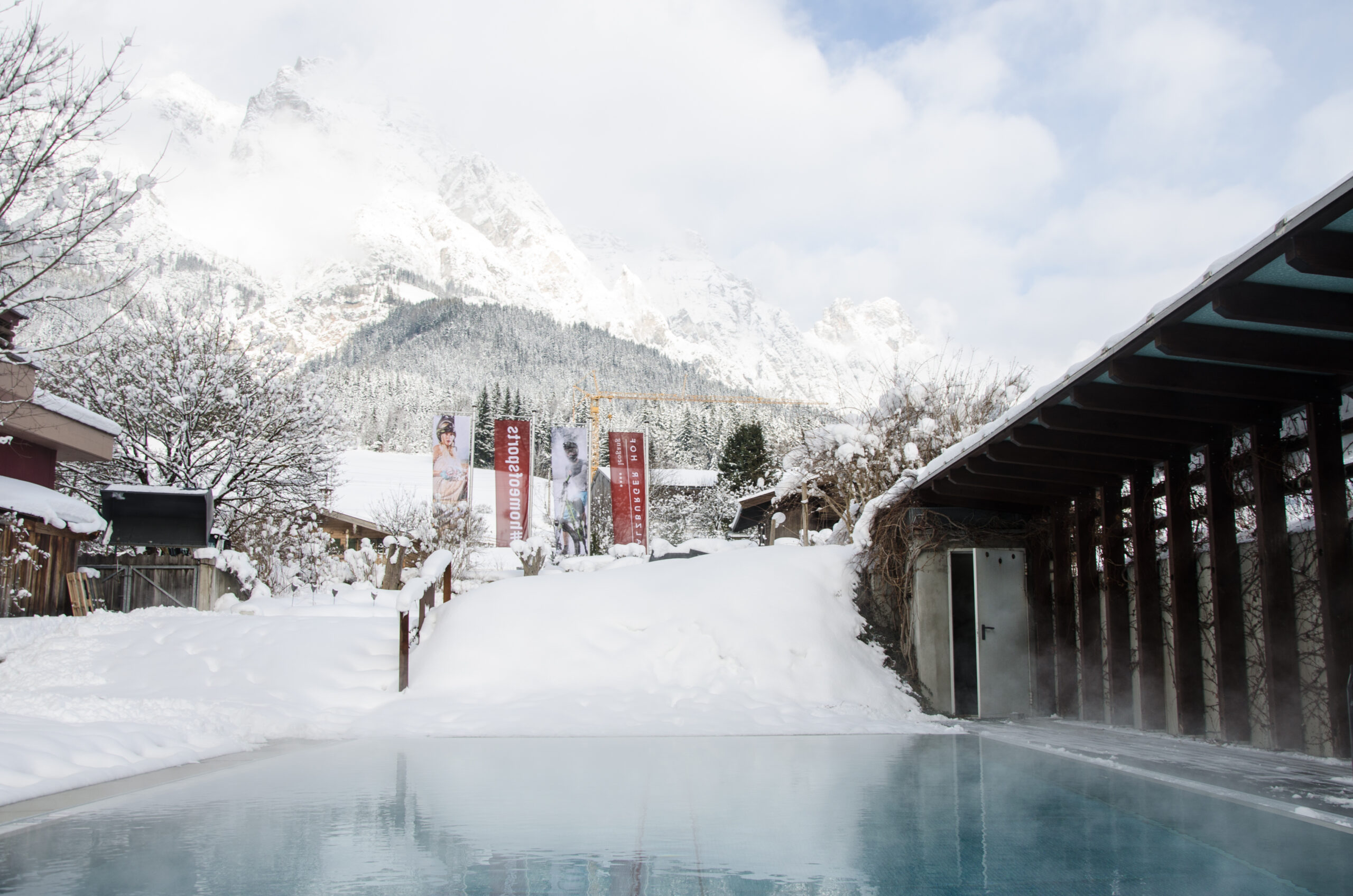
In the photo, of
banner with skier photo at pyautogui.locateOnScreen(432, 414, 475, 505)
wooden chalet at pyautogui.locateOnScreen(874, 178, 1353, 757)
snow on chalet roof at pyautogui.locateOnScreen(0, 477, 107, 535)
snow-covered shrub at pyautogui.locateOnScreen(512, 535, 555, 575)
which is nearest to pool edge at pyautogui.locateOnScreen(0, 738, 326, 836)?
wooden chalet at pyautogui.locateOnScreen(874, 178, 1353, 757)

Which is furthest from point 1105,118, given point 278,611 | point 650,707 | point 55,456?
point 55,456

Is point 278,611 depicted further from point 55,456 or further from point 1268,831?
point 1268,831

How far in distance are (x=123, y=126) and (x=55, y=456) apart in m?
13.4

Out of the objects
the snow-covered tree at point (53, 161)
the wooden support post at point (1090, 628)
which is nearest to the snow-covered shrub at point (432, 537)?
the snow-covered tree at point (53, 161)

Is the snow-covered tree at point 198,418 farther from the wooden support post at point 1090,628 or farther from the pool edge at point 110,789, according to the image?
the wooden support post at point 1090,628

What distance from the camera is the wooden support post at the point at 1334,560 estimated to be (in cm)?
608

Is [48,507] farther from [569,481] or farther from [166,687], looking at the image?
[569,481]

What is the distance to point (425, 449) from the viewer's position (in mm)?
90312

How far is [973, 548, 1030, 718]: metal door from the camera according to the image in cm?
1044

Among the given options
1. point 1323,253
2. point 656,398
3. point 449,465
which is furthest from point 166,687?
point 656,398

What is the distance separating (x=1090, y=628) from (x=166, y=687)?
9.56 m

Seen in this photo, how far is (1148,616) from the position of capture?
847 centimetres

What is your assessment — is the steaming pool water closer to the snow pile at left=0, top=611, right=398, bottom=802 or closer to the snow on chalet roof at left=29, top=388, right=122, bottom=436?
the snow pile at left=0, top=611, right=398, bottom=802

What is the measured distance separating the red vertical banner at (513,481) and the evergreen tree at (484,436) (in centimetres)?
4930
